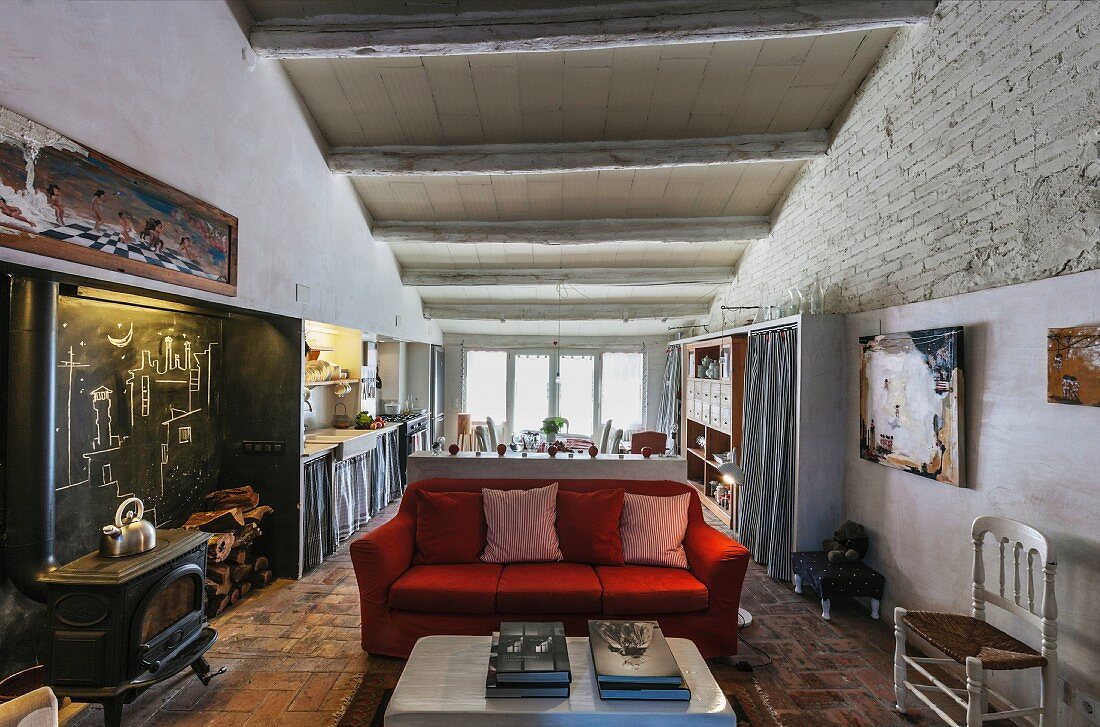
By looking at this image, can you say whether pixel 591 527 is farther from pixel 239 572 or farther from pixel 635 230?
pixel 635 230

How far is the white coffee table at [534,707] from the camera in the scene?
75.0 inches

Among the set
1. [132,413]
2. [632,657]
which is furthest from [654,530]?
[132,413]

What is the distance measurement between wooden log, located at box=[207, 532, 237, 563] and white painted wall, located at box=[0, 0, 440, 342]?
1.54m

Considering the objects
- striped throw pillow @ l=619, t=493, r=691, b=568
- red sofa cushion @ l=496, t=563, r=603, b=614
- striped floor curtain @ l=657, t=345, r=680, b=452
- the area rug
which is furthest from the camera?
striped floor curtain @ l=657, t=345, r=680, b=452

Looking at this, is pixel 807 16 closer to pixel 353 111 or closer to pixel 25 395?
pixel 353 111

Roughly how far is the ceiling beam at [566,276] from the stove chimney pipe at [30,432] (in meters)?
4.53

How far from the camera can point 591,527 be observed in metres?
3.30

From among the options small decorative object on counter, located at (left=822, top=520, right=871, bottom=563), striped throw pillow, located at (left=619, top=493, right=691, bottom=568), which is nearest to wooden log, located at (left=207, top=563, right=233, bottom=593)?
striped throw pillow, located at (left=619, top=493, right=691, bottom=568)

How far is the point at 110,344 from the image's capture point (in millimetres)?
2994

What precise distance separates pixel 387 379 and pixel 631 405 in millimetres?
4487

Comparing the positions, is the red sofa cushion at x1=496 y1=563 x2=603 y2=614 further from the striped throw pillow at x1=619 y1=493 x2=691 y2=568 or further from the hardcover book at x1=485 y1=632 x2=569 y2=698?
the hardcover book at x1=485 y1=632 x2=569 y2=698

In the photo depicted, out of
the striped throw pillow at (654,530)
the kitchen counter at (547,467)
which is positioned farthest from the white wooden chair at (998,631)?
the kitchen counter at (547,467)

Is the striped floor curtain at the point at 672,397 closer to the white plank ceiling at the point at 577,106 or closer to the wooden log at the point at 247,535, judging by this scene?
the white plank ceiling at the point at 577,106

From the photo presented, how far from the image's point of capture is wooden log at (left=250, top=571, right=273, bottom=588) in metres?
3.79
